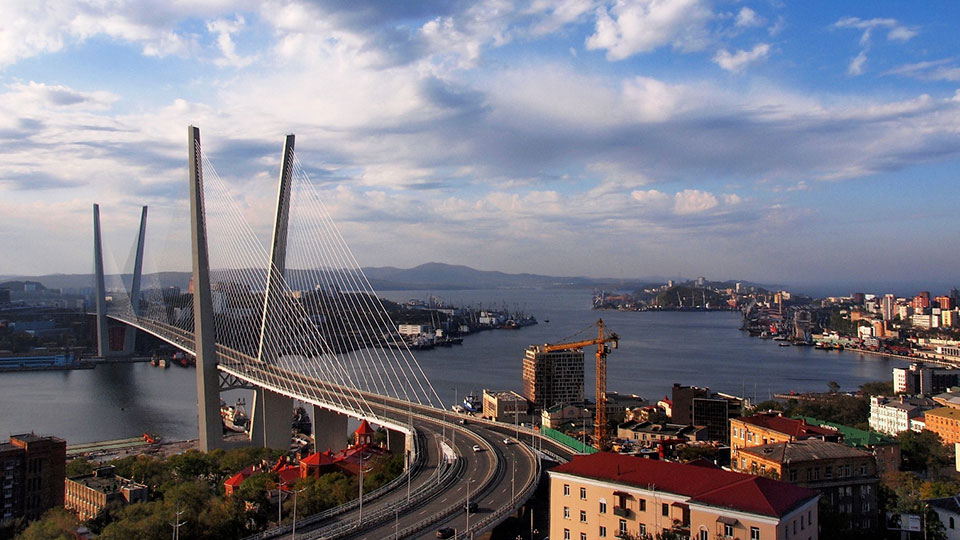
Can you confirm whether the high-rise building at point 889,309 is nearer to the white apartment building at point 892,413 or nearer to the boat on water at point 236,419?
the white apartment building at point 892,413

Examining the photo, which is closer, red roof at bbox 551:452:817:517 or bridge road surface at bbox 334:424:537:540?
red roof at bbox 551:452:817:517

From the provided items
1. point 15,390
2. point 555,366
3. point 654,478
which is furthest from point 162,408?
point 654,478

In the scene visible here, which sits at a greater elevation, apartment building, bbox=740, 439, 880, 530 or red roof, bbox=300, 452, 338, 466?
apartment building, bbox=740, 439, 880, 530

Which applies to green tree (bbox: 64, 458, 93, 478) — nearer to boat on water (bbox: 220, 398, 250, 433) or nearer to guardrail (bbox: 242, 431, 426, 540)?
guardrail (bbox: 242, 431, 426, 540)

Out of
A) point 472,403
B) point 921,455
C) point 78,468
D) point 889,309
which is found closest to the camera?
point 921,455

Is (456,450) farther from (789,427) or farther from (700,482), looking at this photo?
(700,482)

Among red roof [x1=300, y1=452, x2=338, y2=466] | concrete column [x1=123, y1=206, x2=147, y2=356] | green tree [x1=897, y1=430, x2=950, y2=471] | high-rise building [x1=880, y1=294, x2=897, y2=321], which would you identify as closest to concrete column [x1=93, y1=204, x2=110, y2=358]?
concrete column [x1=123, y1=206, x2=147, y2=356]

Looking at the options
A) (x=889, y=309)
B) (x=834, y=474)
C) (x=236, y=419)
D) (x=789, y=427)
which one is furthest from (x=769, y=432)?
(x=889, y=309)

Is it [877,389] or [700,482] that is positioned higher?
[700,482]
